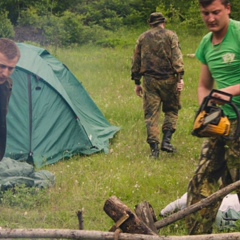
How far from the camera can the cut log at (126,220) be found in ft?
11.8

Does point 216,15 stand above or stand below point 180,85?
above

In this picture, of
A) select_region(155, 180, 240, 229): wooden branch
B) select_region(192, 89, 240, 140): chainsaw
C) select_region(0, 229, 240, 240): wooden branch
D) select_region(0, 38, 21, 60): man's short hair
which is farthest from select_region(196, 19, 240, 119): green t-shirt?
select_region(0, 38, 21, 60): man's short hair

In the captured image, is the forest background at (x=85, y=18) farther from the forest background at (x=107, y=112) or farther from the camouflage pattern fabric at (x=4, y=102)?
the camouflage pattern fabric at (x=4, y=102)

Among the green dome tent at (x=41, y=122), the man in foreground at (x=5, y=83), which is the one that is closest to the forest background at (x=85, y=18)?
the green dome tent at (x=41, y=122)

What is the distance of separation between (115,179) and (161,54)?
2137 millimetres

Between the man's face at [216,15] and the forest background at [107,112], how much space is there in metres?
1.82

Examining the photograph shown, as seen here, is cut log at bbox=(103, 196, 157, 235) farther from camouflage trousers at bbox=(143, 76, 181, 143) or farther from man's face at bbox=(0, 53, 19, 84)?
camouflage trousers at bbox=(143, 76, 181, 143)

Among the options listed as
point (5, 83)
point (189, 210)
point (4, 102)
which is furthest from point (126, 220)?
point (5, 83)

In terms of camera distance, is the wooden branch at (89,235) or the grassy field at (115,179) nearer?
the wooden branch at (89,235)

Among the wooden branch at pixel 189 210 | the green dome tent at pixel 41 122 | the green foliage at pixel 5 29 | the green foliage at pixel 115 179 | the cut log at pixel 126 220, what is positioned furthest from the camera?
the green foliage at pixel 5 29

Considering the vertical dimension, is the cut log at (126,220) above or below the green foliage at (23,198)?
above

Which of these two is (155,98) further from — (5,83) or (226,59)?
(226,59)

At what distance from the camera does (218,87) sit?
Answer: 491cm

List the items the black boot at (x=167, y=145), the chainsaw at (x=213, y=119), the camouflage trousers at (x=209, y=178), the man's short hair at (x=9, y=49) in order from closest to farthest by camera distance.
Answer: the chainsaw at (x=213, y=119) < the camouflage trousers at (x=209, y=178) < the man's short hair at (x=9, y=49) < the black boot at (x=167, y=145)
